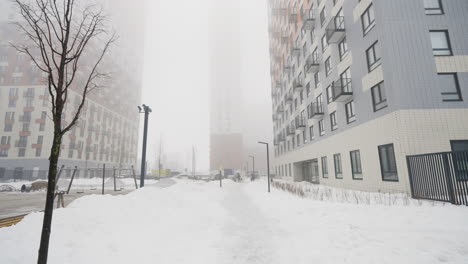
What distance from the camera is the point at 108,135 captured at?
59.1m

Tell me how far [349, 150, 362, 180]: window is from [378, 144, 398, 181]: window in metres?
2.29

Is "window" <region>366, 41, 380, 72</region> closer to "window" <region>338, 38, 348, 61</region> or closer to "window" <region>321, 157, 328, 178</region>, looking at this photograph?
"window" <region>338, 38, 348, 61</region>

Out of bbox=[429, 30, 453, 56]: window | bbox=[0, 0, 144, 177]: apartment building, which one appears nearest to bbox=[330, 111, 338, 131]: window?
bbox=[429, 30, 453, 56]: window

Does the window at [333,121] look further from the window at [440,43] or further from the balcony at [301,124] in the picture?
the window at [440,43]

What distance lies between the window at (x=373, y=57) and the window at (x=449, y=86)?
346cm

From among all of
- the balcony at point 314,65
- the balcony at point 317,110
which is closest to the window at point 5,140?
the balcony at point 317,110

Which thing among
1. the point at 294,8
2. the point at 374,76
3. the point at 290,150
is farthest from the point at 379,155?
the point at 294,8

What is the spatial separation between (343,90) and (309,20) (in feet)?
37.7

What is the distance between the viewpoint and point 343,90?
17.8 m

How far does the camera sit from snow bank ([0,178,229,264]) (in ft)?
14.0

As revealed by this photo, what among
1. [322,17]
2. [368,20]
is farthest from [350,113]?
[322,17]

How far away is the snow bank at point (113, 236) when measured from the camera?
4.28 meters

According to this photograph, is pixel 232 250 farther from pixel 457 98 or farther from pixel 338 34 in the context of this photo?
pixel 338 34

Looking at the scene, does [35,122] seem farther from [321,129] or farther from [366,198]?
[366,198]
